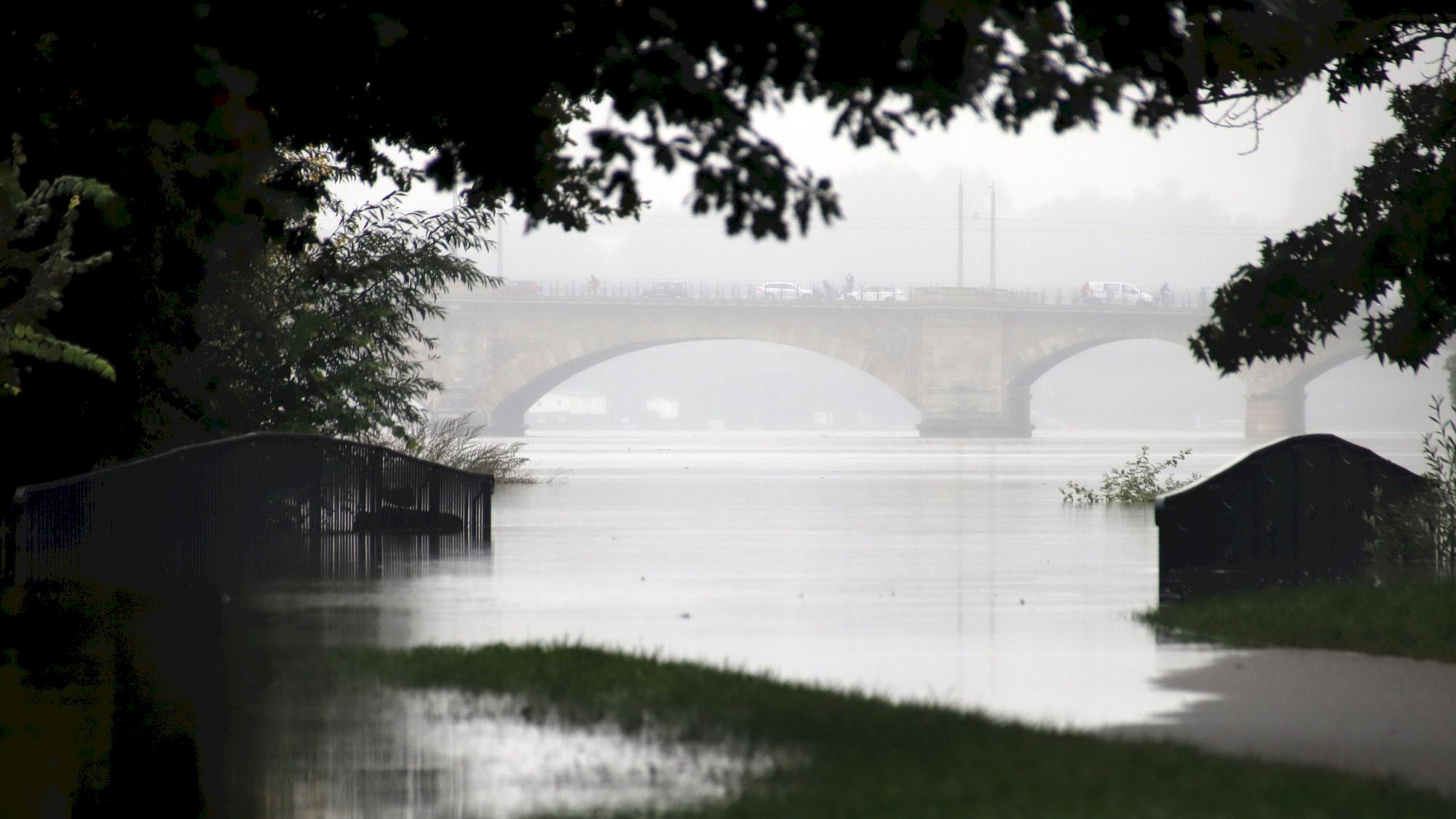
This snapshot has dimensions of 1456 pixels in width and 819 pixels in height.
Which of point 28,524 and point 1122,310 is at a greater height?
point 1122,310

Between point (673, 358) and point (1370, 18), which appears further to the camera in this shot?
point (673, 358)

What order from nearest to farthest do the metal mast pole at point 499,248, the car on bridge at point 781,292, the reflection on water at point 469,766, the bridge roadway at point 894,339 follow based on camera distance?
the reflection on water at point 469,766, the metal mast pole at point 499,248, the bridge roadway at point 894,339, the car on bridge at point 781,292

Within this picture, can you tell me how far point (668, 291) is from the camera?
88.2 meters

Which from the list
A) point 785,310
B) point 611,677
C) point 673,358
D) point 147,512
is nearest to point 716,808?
point 611,677

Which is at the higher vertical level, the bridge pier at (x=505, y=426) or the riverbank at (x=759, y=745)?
the bridge pier at (x=505, y=426)

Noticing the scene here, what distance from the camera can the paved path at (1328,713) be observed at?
691cm

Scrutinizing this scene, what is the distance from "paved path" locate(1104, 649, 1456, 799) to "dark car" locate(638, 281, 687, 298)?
254 ft

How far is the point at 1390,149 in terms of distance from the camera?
14188 millimetres

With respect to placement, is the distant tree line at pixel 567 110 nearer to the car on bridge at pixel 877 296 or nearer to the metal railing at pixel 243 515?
the metal railing at pixel 243 515

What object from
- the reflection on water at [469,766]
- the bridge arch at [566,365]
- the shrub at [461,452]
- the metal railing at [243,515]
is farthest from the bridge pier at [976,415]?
the reflection on water at [469,766]

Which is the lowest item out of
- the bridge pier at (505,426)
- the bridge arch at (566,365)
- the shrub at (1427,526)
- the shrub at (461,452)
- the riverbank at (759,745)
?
the riverbank at (759,745)

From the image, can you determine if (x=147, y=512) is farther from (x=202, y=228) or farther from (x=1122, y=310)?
(x=1122, y=310)

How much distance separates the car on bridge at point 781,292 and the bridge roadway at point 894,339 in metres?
Result: 0.99

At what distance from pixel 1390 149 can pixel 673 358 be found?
374 feet
